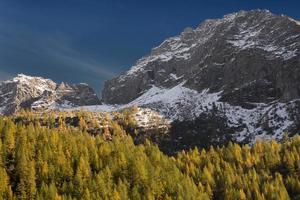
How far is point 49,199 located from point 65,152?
48.2m

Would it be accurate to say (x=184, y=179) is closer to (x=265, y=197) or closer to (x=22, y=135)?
(x=265, y=197)

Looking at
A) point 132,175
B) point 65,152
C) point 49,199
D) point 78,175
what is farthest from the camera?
point 65,152

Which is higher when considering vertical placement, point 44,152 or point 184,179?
point 44,152

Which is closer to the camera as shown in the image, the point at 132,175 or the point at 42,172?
the point at 42,172

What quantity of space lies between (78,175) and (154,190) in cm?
2593

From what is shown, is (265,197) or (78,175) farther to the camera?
(265,197)

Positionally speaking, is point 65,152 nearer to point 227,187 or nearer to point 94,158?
point 94,158

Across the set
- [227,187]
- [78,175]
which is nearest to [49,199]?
[78,175]

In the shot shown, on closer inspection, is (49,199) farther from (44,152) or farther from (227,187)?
(227,187)

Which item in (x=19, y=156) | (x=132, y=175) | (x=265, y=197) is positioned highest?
(x=19, y=156)

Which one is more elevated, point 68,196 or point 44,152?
point 44,152

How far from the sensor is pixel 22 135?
195m

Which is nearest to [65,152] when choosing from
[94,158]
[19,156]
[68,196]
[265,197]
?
[94,158]

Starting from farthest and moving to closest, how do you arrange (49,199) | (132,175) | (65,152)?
(65,152) → (132,175) → (49,199)
